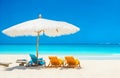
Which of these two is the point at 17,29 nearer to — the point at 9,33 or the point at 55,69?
the point at 9,33

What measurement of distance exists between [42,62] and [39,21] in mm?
1633

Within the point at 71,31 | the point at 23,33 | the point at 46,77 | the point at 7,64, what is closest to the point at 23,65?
the point at 7,64

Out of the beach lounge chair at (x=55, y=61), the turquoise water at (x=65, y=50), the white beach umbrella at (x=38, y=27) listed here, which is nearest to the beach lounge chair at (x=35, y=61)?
the beach lounge chair at (x=55, y=61)

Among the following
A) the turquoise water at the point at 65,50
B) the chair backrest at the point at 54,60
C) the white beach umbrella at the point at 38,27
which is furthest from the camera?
the turquoise water at the point at 65,50

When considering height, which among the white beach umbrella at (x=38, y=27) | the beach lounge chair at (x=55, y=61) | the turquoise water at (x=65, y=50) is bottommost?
the beach lounge chair at (x=55, y=61)

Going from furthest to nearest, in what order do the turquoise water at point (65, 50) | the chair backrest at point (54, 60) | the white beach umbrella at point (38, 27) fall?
1. the turquoise water at point (65, 50)
2. the chair backrest at point (54, 60)
3. the white beach umbrella at point (38, 27)

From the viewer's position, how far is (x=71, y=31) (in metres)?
11.7

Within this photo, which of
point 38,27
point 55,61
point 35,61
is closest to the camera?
point 38,27

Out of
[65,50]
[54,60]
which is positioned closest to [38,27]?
[54,60]

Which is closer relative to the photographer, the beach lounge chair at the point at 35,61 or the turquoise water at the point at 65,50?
the beach lounge chair at the point at 35,61

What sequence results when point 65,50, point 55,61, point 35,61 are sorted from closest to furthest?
point 55,61
point 35,61
point 65,50

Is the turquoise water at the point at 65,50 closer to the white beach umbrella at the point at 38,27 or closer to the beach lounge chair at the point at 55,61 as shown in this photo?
the beach lounge chair at the point at 55,61

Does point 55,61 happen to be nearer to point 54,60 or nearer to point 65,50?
point 54,60

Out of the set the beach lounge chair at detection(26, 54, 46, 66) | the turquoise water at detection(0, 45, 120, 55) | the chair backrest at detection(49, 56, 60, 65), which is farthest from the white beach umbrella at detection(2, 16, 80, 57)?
the turquoise water at detection(0, 45, 120, 55)
